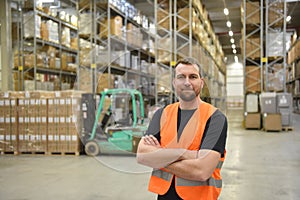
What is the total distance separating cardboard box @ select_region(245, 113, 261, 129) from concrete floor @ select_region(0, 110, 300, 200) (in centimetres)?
356

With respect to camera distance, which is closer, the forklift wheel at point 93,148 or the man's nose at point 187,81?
the man's nose at point 187,81

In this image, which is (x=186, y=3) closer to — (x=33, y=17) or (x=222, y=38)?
(x=33, y=17)

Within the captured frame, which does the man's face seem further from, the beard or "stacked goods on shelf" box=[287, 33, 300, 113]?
"stacked goods on shelf" box=[287, 33, 300, 113]

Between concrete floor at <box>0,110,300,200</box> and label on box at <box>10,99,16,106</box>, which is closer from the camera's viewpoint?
concrete floor at <box>0,110,300,200</box>

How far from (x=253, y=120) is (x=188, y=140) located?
9544mm

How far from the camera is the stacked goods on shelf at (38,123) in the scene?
6.39 metres

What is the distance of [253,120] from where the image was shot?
33.4 ft

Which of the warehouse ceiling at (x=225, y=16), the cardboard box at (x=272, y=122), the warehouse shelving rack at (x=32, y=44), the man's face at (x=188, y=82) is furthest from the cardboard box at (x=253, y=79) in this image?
the man's face at (x=188, y=82)

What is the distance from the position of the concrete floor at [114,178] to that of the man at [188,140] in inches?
29.5

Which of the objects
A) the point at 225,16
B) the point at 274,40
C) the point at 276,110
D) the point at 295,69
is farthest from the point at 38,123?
the point at 295,69

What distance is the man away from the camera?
126 centimetres

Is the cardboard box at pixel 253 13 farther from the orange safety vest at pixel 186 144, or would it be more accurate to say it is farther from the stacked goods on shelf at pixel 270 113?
the orange safety vest at pixel 186 144

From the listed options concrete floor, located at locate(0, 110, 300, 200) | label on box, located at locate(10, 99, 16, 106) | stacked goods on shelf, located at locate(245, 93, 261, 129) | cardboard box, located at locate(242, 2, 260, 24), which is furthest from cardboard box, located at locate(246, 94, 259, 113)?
label on box, located at locate(10, 99, 16, 106)

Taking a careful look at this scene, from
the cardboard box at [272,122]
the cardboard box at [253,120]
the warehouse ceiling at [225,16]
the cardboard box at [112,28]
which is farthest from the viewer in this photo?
the warehouse ceiling at [225,16]
